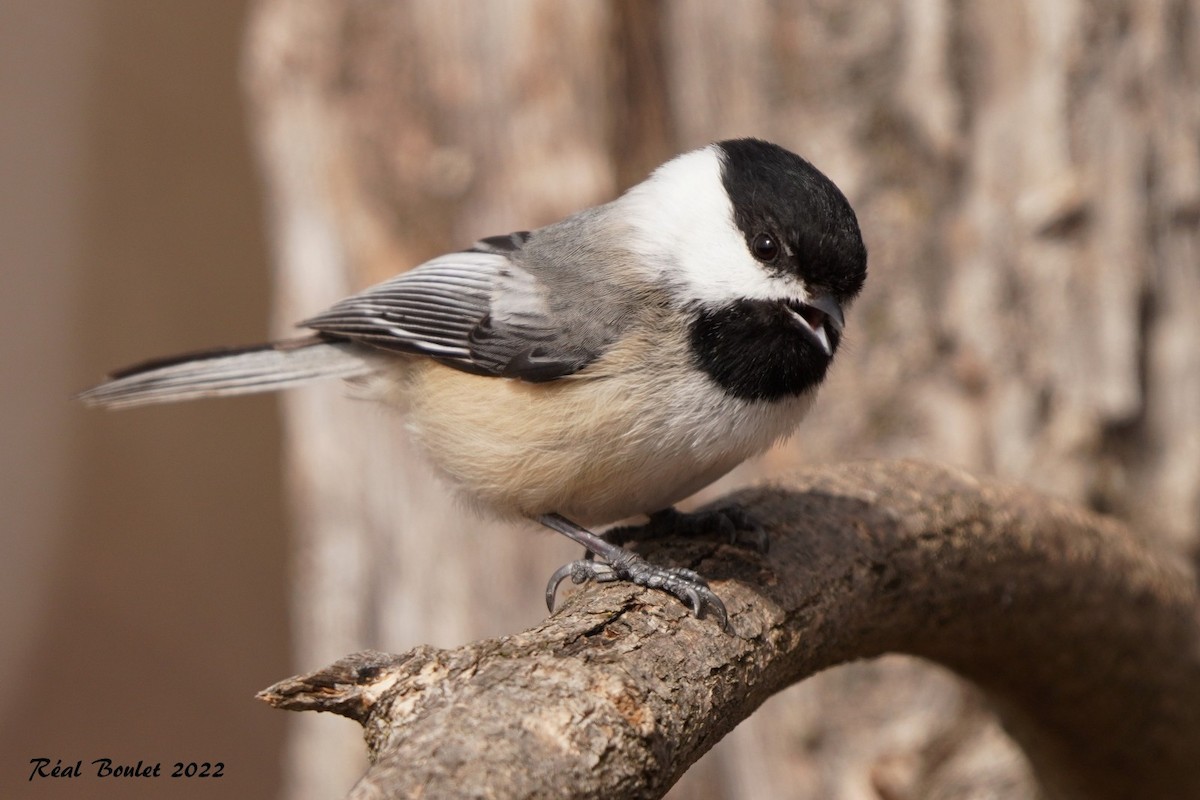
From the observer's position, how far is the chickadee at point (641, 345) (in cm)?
195

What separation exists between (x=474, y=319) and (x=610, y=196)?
1414 mm

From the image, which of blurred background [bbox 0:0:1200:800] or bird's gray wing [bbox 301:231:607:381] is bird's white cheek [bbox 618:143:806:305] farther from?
blurred background [bbox 0:0:1200:800]

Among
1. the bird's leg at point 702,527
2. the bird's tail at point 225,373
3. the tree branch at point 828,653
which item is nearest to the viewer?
the tree branch at point 828,653

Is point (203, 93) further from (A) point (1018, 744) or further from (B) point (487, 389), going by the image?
(A) point (1018, 744)

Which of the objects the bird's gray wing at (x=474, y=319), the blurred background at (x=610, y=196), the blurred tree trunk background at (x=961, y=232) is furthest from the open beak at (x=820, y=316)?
the blurred background at (x=610, y=196)

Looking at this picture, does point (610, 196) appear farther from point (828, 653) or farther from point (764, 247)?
point (828, 653)

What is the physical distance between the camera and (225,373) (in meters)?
2.54

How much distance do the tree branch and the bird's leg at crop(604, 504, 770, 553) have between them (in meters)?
0.04

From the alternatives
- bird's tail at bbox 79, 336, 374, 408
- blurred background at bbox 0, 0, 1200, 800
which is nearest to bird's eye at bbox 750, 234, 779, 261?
bird's tail at bbox 79, 336, 374, 408

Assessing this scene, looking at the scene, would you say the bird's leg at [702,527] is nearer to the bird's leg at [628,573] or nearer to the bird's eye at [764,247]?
the bird's leg at [628,573]

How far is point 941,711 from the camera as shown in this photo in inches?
120

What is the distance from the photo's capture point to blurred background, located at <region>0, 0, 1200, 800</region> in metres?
3.05

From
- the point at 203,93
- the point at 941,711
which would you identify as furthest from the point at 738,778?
the point at 203,93

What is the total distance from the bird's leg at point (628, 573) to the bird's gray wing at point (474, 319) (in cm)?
31
